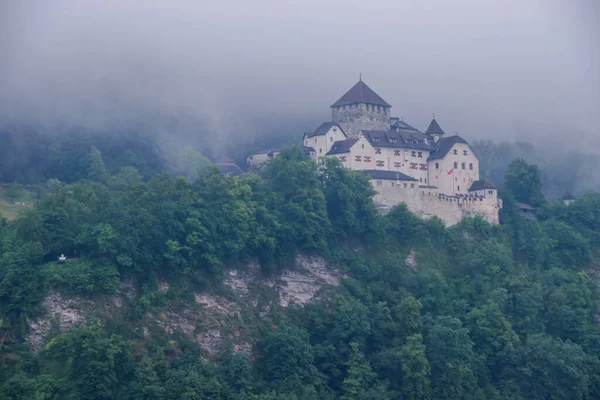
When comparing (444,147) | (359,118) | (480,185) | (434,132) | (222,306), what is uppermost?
(359,118)

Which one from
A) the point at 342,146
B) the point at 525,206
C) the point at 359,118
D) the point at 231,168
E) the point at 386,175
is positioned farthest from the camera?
the point at 525,206

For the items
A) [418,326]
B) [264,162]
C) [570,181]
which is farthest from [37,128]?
[570,181]

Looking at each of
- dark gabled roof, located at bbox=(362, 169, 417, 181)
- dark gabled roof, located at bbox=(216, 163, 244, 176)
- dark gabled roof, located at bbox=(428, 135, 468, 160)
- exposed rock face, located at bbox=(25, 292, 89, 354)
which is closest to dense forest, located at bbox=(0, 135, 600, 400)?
exposed rock face, located at bbox=(25, 292, 89, 354)

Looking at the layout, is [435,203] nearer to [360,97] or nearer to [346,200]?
[346,200]

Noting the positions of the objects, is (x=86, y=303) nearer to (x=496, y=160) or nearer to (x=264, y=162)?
(x=264, y=162)

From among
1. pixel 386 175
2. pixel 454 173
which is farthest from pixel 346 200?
pixel 454 173

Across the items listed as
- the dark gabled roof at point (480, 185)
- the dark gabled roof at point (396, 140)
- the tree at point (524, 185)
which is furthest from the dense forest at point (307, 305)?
the dark gabled roof at point (396, 140)

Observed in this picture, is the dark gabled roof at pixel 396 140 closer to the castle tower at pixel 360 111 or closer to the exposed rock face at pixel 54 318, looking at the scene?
the castle tower at pixel 360 111
